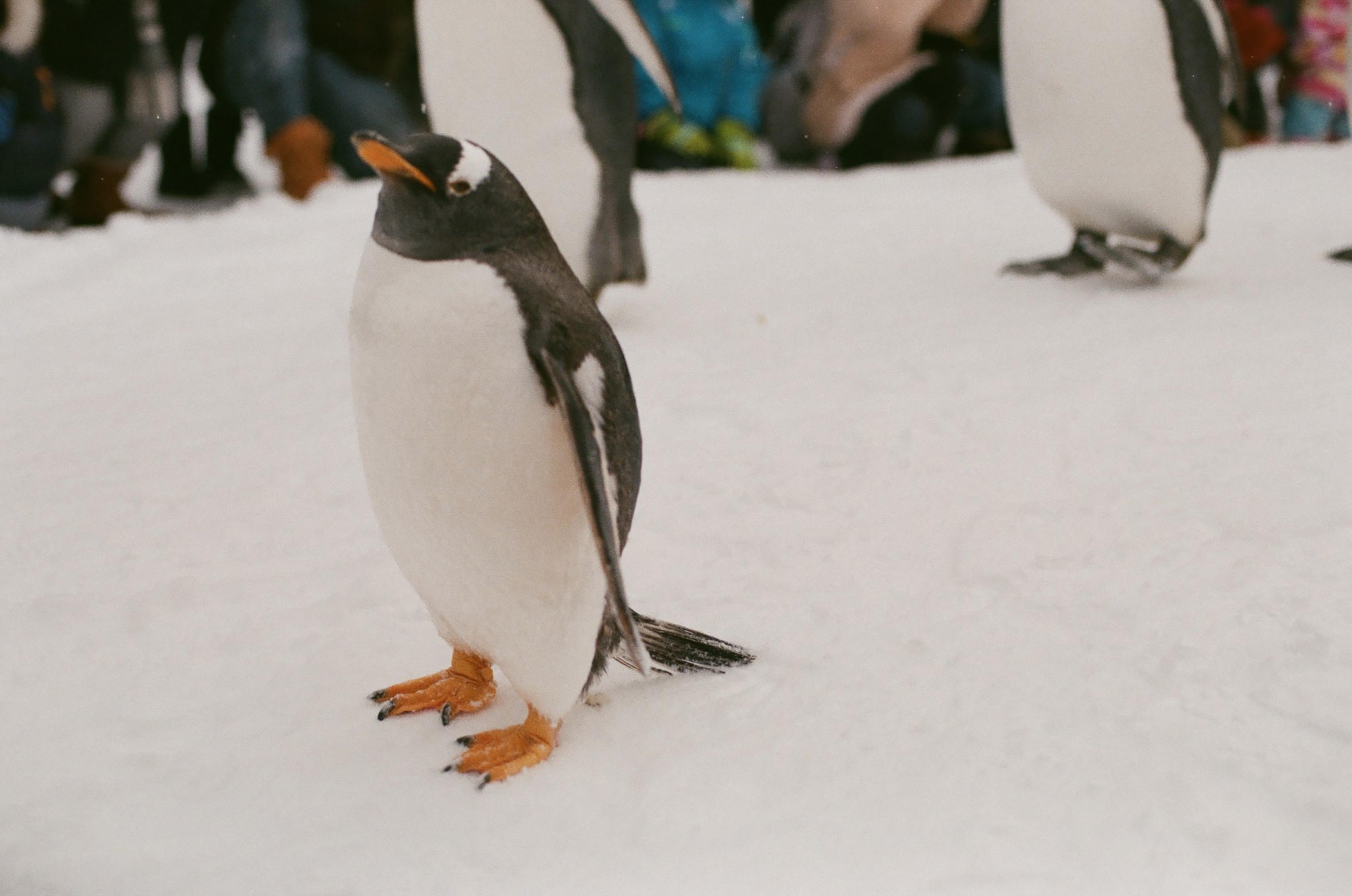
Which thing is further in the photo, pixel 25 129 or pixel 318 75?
pixel 318 75

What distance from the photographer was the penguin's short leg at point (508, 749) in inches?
35.1

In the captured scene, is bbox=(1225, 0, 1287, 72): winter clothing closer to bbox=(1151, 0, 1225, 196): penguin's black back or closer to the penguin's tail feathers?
bbox=(1151, 0, 1225, 196): penguin's black back

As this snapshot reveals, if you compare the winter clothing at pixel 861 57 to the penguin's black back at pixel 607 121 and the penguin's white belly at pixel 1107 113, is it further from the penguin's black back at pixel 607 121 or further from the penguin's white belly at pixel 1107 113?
the penguin's black back at pixel 607 121

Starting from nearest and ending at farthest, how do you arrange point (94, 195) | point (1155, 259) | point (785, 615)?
point (785, 615), point (1155, 259), point (94, 195)

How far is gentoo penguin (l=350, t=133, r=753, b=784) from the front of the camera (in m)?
0.82

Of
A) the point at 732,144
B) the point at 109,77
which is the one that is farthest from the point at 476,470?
the point at 732,144

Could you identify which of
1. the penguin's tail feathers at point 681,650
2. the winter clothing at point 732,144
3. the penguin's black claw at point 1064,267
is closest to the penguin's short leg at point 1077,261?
the penguin's black claw at point 1064,267

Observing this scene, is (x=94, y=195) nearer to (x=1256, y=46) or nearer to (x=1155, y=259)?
(x=1155, y=259)

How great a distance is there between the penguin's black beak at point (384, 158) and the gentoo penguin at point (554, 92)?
1.17 meters

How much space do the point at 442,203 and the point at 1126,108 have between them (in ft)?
5.52

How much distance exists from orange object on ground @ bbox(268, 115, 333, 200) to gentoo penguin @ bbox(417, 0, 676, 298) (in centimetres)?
168

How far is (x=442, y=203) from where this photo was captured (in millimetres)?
828

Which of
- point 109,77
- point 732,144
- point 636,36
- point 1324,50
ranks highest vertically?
point 636,36

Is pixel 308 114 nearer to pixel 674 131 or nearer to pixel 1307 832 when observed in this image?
pixel 674 131
